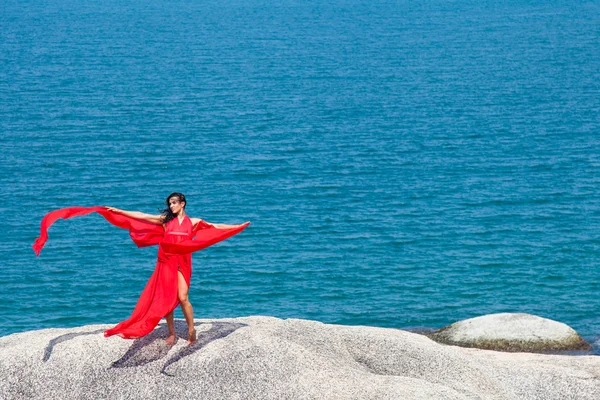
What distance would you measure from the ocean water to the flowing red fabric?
53.6 ft

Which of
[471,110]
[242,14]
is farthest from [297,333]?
[242,14]

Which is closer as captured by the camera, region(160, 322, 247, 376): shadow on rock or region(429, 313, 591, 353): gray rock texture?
region(160, 322, 247, 376): shadow on rock

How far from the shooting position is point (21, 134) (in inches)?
2613

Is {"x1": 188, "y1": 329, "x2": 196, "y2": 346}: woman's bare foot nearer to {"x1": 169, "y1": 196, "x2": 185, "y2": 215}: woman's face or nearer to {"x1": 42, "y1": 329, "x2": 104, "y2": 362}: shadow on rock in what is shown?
{"x1": 42, "y1": 329, "x2": 104, "y2": 362}: shadow on rock

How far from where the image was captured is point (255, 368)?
21.0m

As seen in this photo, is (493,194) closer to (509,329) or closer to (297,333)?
(509,329)

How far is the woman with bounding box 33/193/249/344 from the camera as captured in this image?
849 inches

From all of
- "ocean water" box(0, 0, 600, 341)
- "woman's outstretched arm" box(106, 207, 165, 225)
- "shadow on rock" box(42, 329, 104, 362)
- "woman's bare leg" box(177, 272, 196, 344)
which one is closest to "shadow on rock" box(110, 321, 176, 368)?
"woman's bare leg" box(177, 272, 196, 344)

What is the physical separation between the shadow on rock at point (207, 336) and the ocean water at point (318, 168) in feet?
47.8

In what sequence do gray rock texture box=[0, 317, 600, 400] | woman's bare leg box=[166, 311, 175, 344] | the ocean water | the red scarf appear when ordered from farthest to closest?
the ocean water → woman's bare leg box=[166, 311, 175, 344] → the red scarf → gray rock texture box=[0, 317, 600, 400]

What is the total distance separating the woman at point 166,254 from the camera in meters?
21.6

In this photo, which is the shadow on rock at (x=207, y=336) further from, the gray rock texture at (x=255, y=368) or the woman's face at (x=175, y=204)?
the woman's face at (x=175, y=204)

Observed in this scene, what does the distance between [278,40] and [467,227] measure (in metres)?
63.5

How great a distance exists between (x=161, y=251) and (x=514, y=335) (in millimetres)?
13787
